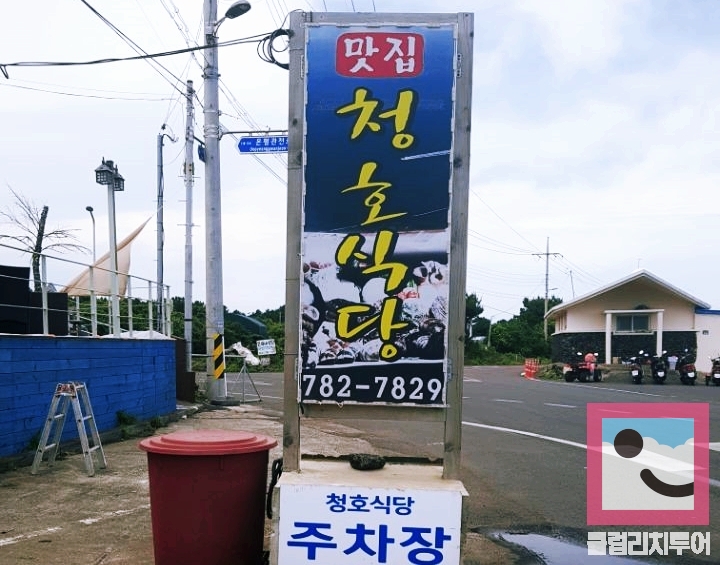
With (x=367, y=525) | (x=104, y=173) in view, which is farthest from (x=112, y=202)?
(x=367, y=525)

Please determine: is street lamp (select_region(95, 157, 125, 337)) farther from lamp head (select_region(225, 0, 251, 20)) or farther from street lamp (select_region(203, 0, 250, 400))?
lamp head (select_region(225, 0, 251, 20))

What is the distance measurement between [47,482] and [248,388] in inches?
652

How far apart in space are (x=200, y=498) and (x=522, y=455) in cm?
733

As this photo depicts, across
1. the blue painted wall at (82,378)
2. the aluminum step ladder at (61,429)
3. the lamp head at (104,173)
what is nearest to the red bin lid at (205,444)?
the aluminum step ladder at (61,429)

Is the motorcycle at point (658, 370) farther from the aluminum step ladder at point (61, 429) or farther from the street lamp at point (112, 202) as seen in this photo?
the aluminum step ladder at point (61, 429)

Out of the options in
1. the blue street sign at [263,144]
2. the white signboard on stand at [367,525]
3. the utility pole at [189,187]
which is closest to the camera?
the white signboard on stand at [367,525]

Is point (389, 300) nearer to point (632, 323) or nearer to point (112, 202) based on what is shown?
point (112, 202)

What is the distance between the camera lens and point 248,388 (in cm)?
2453

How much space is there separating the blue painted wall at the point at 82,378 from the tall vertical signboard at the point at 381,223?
219 inches

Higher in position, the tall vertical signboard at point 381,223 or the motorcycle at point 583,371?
the tall vertical signboard at point 381,223

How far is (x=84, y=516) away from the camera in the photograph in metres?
6.59

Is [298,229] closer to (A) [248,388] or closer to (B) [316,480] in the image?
(B) [316,480]

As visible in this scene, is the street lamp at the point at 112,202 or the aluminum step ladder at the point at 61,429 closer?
the aluminum step ladder at the point at 61,429

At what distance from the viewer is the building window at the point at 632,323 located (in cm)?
3991
